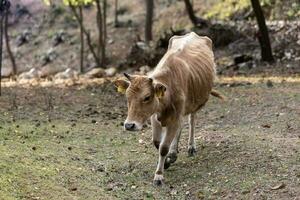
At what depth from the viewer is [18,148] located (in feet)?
32.6

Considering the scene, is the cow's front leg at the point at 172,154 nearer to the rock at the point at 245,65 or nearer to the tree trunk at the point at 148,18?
the rock at the point at 245,65

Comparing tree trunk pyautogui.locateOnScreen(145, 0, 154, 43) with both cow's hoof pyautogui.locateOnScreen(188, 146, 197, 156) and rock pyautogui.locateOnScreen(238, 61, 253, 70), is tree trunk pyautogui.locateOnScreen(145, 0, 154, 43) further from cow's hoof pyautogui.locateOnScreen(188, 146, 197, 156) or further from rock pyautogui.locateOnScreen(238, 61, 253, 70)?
cow's hoof pyautogui.locateOnScreen(188, 146, 197, 156)

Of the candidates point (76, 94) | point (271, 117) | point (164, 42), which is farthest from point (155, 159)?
point (164, 42)

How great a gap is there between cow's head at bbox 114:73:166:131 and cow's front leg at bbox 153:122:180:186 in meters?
0.54

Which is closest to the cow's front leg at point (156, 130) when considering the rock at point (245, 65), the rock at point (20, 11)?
the rock at point (245, 65)

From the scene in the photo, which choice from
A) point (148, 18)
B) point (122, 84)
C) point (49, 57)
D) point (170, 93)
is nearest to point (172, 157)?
point (170, 93)

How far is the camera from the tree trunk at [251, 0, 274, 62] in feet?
64.2

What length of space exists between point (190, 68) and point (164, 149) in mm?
1594

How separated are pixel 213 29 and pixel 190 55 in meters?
14.1

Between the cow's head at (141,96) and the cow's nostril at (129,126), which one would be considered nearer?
the cow's nostril at (129,126)

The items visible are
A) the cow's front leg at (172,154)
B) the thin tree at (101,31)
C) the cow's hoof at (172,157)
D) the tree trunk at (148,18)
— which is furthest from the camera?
the tree trunk at (148,18)

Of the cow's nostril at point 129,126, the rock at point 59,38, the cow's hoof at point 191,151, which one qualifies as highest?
the cow's nostril at point 129,126

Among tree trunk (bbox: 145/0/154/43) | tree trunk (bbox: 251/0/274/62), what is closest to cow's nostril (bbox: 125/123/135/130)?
tree trunk (bbox: 251/0/274/62)

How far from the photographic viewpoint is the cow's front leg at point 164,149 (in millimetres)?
8981
